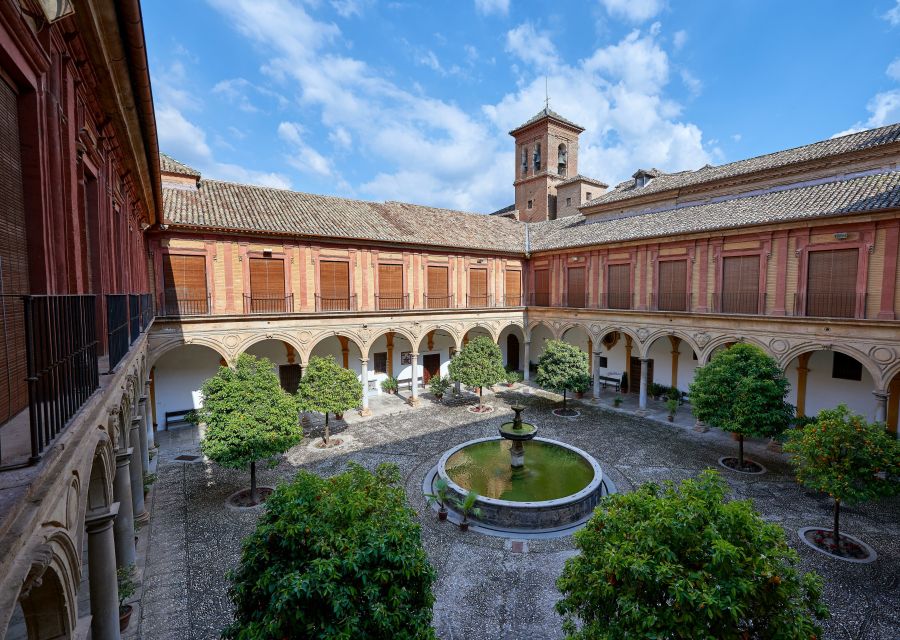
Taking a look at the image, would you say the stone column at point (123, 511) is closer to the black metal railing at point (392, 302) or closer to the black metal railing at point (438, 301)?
the black metal railing at point (392, 302)

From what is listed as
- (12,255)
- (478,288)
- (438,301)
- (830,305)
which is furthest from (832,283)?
(12,255)

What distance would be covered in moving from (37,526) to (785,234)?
19.3 meters

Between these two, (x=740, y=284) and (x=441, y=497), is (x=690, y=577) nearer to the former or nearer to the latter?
(x=441, y=497)

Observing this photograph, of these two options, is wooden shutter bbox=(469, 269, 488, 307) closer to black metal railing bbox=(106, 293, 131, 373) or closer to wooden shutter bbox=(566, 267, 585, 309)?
wooden shutter bbox=(566, 267, 585, 309)

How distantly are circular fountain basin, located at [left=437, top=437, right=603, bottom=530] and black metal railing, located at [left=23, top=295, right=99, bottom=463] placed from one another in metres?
8.73

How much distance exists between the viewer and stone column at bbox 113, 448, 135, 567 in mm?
6730

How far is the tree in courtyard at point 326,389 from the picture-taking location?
14.9 m

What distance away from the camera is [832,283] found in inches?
570

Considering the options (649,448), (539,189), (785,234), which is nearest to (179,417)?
(649,448)

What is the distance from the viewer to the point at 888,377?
1309cm

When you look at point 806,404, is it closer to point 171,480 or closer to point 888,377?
point 888,377

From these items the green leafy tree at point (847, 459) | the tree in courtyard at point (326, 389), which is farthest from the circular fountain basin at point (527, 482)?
the green leafy tree at point (847, 459)

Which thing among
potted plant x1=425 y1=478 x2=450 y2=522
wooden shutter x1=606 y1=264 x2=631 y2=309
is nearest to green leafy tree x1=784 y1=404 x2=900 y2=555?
potted plant x1=425 y1=478 x2=450 y2=522

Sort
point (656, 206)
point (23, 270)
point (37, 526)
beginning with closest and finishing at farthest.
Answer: point (37, 526) → point (23, 270) → point (656, 206)
